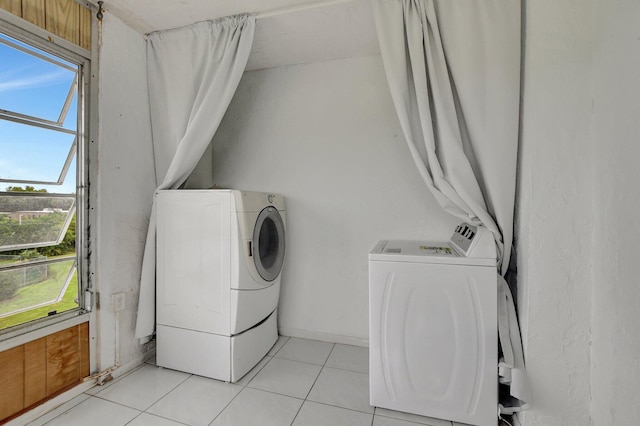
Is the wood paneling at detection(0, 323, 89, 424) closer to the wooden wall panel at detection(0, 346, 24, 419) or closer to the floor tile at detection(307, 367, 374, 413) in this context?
the wooden wall panel at detection(0, 346, 24, 419)

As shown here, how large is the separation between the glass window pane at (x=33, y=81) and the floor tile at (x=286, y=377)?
1920mm

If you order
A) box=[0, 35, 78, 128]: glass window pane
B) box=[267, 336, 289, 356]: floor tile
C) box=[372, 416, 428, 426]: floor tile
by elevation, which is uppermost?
box=[0, 35, 78, 128]: glass window pane

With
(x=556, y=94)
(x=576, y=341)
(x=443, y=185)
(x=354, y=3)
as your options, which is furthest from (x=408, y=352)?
(x=354, y=3)

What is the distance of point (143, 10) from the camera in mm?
1749

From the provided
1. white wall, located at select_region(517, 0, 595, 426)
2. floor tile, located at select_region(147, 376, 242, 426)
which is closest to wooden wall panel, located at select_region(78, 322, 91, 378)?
floor tile, located at select_region(147, 376, 242, 426)

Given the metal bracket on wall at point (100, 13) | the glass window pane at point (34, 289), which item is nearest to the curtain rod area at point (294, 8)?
the metal bracket on wall at point (100, 13)

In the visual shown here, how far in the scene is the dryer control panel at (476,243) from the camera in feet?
4.34

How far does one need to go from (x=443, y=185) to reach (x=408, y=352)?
91cm

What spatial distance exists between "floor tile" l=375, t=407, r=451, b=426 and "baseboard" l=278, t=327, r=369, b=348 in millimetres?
692

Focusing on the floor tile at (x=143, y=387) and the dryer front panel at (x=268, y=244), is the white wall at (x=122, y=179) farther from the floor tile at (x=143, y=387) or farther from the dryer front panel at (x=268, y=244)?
the dryer front panel at (x=268, y=244)

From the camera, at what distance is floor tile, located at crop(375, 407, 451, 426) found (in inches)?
54.1

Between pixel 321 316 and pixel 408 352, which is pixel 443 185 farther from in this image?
pixel 321 316

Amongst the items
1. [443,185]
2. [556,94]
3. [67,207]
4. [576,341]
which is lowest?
[576,341]

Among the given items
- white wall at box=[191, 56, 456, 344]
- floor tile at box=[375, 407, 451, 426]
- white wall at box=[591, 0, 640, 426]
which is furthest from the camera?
white wall at box=[191, 56, 456, 344]
